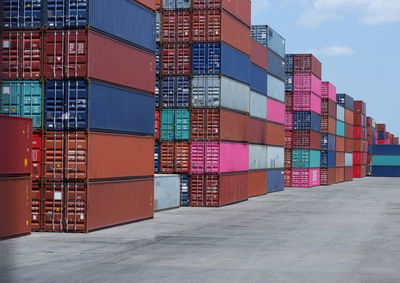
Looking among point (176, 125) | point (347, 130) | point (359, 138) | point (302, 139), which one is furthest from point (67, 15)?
point (359, 138)

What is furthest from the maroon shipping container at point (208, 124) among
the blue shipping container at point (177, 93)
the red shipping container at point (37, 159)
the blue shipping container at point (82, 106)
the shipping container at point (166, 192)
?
the red shipping container at point (37, 159)

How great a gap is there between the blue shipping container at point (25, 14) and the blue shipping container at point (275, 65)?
3293 centimetres

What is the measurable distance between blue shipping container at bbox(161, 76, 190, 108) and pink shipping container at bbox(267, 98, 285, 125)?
1848cm

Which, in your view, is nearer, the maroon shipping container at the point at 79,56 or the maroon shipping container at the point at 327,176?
the maroon shipping container at the point at 79,56

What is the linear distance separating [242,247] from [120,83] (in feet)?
32.2

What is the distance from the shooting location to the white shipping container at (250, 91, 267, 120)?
48.9 metres

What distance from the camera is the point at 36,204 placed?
24141 millimetres

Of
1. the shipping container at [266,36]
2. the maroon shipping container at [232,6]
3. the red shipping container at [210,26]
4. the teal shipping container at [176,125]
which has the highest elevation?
the shipping container at [266,36]

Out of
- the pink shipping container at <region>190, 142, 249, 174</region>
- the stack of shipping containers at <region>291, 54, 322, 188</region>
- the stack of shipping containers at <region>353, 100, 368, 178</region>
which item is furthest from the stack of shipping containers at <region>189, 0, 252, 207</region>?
the stack of shipping containers at <region>353, 100, 368, 178</region>

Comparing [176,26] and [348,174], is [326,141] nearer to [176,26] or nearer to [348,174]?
[348,174]

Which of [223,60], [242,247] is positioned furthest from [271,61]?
[242,247]

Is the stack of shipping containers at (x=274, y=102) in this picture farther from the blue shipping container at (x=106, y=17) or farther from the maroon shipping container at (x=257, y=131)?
the blue shipping container at (x=106, y=17)

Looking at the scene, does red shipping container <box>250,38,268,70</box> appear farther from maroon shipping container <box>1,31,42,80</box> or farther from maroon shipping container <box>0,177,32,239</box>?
maroon shipping container <box>0,177,32,239</box>

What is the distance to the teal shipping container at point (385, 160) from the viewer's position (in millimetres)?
127562
